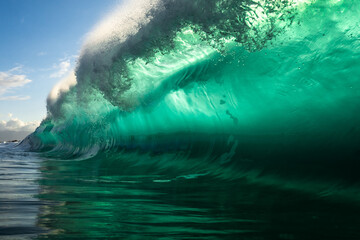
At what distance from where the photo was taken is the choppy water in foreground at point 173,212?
1758mm

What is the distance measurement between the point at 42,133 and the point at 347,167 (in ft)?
69.5

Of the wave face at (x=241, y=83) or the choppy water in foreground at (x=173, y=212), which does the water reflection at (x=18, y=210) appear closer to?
the choppy water in foreground at (x=173, y=212)

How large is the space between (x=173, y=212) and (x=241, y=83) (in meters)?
3.09

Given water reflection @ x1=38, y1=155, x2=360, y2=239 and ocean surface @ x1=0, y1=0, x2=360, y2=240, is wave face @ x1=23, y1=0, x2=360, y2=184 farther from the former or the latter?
water reflection @ x1=38, y1=155, x2=360, y2=239

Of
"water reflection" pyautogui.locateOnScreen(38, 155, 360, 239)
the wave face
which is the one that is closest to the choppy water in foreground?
"water reflection" pyautogui.locateOnScreen(38, 155, 360, 239)

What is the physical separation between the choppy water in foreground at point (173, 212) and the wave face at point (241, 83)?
0.79 meters

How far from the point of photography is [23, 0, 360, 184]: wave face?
12.5ft

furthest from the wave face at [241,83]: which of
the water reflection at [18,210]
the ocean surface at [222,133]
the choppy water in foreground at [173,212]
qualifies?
the water reflection at [18,210]

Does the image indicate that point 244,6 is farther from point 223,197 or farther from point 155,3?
point 223,197

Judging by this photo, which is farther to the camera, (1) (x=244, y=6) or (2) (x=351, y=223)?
(1) (x=244, y=6)

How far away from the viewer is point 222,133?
5344mm

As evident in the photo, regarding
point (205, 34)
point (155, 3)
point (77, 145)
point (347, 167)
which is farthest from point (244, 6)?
point (77, 145)

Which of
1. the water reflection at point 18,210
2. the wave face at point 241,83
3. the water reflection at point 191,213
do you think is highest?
the wave face at point 241,83

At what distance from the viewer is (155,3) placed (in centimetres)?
615
